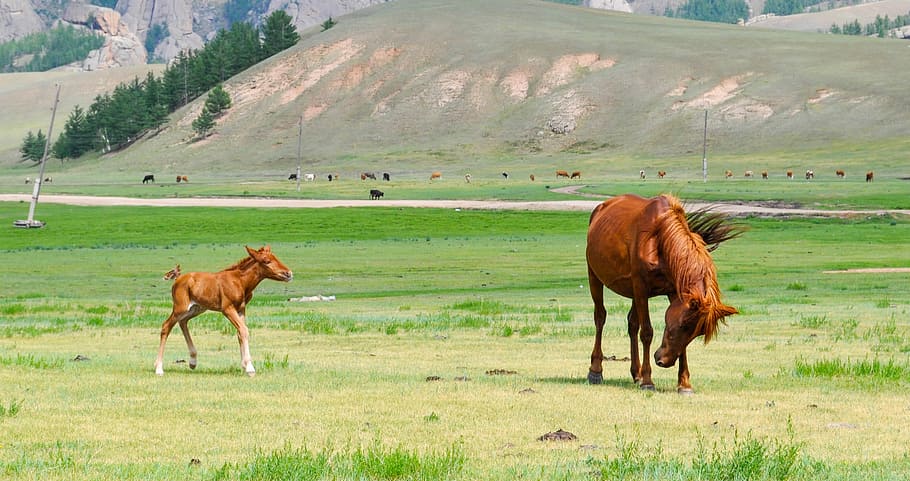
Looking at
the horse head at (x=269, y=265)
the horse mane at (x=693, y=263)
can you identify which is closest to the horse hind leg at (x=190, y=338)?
the horse head at (x=269, y=265)

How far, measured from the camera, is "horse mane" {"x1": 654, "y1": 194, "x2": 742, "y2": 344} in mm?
14453

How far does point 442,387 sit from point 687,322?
318cm

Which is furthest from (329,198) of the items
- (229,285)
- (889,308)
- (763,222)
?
(229,285)

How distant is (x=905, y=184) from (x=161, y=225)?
229ft

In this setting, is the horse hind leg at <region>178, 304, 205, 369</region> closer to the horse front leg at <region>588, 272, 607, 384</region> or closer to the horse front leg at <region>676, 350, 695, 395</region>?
the horse front leg at <region>588, 272, 607, 384</region>

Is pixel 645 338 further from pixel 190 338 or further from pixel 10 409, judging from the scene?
pixel 10 409

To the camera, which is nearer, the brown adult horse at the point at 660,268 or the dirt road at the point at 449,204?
the brown adult horse at the point at 660,268

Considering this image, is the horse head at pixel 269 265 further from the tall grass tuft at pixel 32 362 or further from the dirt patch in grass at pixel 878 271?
the dirt patch in grass at pixel 878 271

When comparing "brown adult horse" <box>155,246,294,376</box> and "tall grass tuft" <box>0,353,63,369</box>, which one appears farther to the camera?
"tall grass tuft" <box>0,353,63,369</box>

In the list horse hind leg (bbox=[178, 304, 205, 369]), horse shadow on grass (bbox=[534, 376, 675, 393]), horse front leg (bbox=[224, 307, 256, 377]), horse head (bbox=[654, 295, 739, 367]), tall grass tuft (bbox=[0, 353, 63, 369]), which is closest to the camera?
horse head (bbox=[654, 295, 739, 367])

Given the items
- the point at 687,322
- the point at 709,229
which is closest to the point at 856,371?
the point at 709,229

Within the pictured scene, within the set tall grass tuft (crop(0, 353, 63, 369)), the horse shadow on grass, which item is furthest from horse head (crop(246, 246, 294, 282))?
the horse shadow on grass

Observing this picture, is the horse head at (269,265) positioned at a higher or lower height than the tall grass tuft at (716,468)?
higher

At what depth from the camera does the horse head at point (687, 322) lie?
47.3 ft
